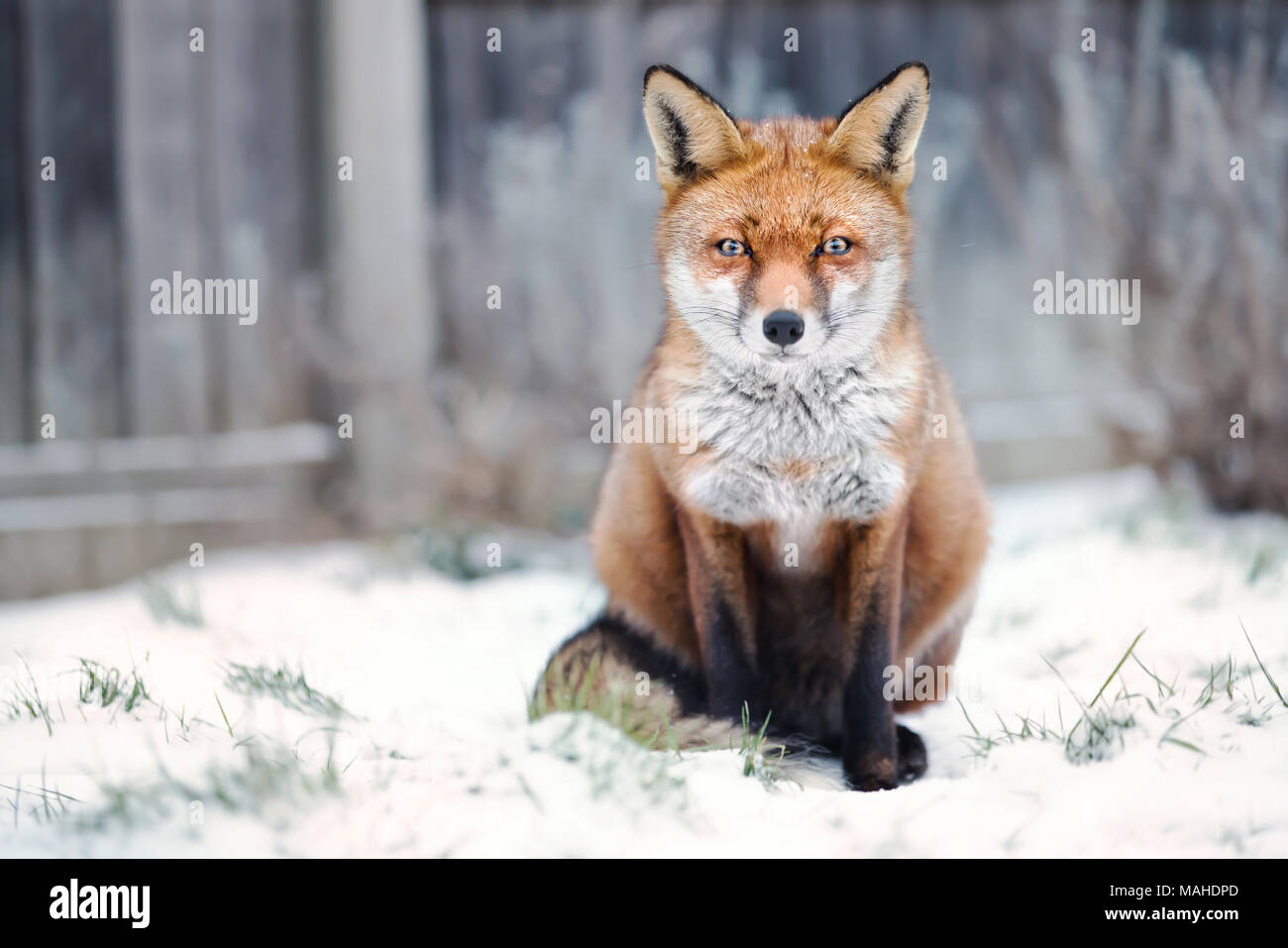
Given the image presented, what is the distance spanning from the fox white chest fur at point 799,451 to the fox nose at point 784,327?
18cm

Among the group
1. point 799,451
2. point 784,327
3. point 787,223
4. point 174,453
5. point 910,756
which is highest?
point 787,223

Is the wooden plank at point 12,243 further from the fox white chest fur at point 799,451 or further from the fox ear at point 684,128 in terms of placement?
the fox white chest fur at point 799,451

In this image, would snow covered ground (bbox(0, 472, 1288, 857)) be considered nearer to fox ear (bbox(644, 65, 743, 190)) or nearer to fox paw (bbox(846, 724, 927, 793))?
fox paw (bbox(846, 724, 927, 793))

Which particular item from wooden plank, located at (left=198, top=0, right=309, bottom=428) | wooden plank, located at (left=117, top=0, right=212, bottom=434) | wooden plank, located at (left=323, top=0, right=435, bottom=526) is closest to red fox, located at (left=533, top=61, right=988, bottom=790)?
wooden plank, located at (left=323, top=0, right=435, bottom=526)

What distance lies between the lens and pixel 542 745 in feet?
7.14

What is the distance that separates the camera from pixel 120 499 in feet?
16.0

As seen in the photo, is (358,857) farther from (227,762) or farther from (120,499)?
(120,499)

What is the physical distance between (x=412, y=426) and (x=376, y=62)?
1.84m

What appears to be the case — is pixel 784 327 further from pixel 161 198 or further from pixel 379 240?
pixel 161 198

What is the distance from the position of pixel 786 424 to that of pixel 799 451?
72 mm

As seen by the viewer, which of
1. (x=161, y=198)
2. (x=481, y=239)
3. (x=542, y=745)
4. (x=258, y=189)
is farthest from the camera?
(x=481, y=239)

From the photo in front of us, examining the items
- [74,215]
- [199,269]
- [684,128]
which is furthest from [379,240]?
[684,128]
